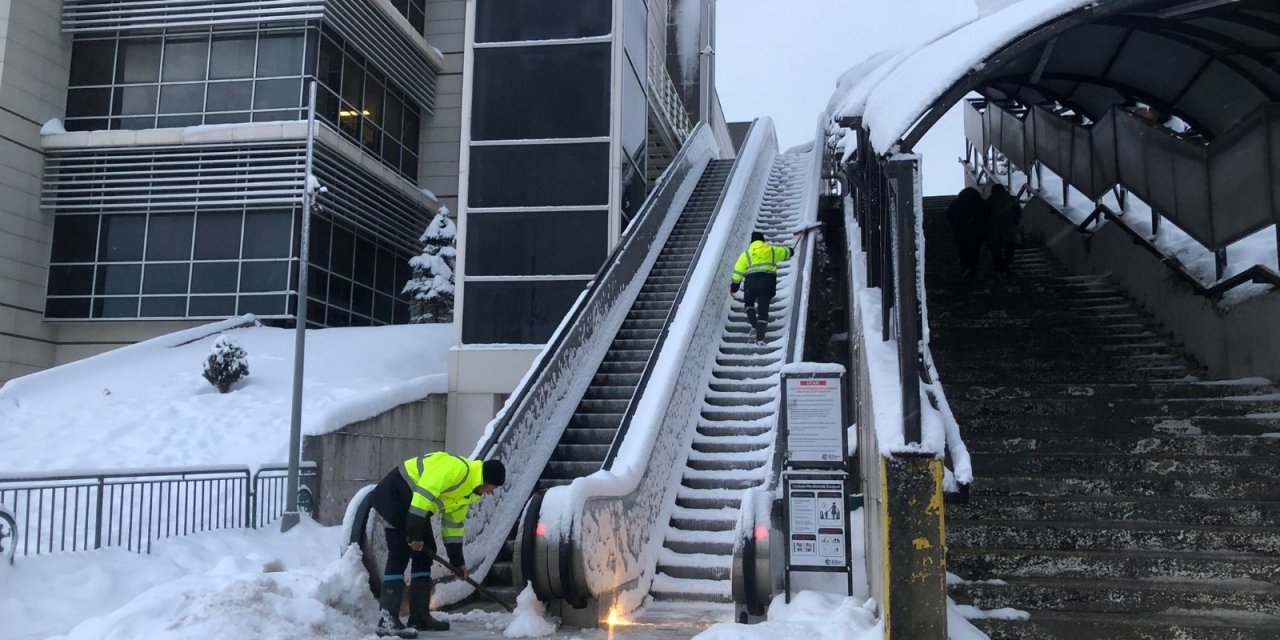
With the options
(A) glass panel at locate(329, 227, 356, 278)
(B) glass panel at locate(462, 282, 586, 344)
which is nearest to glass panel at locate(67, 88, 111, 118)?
(A) glass panel at locate(329, 227, 356, 278)

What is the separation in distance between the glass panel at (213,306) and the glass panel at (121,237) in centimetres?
190

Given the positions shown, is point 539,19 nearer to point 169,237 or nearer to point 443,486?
point 169,237

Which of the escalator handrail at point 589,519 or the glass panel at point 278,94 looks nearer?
the escalator handrail at point 589,519

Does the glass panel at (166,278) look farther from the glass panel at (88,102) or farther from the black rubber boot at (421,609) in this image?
the black rubber boot at (421,609)

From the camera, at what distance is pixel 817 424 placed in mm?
7453

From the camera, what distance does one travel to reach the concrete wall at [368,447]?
1436cm

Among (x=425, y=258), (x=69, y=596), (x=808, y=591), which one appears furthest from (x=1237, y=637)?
(x=425, y=258)

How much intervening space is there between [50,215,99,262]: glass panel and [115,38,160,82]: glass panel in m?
3.57

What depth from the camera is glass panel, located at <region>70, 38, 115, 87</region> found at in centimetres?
2489

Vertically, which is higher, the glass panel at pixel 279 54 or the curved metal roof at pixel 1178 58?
the glass panel at pixel 279 54

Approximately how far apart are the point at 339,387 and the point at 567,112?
642cm

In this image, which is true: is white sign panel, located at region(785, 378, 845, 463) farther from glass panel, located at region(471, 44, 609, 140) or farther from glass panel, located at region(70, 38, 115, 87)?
glass panel, located at region(70, 38, 115, 87)

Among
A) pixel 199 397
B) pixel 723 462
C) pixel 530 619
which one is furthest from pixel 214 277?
pixel 530 619

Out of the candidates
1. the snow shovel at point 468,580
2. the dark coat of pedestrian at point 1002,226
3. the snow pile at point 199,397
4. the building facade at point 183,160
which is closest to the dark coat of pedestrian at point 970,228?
the dark coat of pedestrian at point 1002,226
